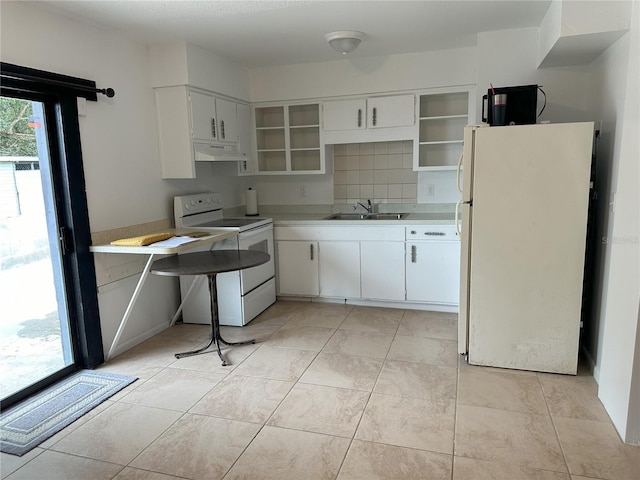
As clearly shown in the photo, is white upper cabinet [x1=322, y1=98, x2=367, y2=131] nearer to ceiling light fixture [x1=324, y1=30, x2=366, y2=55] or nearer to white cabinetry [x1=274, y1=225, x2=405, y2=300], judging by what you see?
ceiling light fixture [x1=324, y1=30, x2=366, y2=55]

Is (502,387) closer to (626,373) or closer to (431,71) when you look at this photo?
(626,373)

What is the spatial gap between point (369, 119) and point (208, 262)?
2.09 m

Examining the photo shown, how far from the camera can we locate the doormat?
2.21 metres

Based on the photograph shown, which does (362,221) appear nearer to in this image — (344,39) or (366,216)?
(366,216)

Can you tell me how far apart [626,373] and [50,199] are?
3329 millimetres

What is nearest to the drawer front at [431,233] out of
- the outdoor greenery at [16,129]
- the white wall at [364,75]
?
the white wall at [364,75]

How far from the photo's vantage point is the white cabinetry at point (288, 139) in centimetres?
441

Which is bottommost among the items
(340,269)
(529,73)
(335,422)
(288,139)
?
(335,422)

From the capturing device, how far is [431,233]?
3793 millimetres

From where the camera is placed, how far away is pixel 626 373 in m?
2.08

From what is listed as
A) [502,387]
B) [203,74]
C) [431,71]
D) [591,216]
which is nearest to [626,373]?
[502,387]

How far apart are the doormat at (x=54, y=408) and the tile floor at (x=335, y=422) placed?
7 centimetres

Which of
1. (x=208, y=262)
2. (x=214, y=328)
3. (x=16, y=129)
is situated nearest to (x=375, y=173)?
(x=208, y=262)

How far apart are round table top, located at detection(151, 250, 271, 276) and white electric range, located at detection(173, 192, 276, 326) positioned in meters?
0.33
